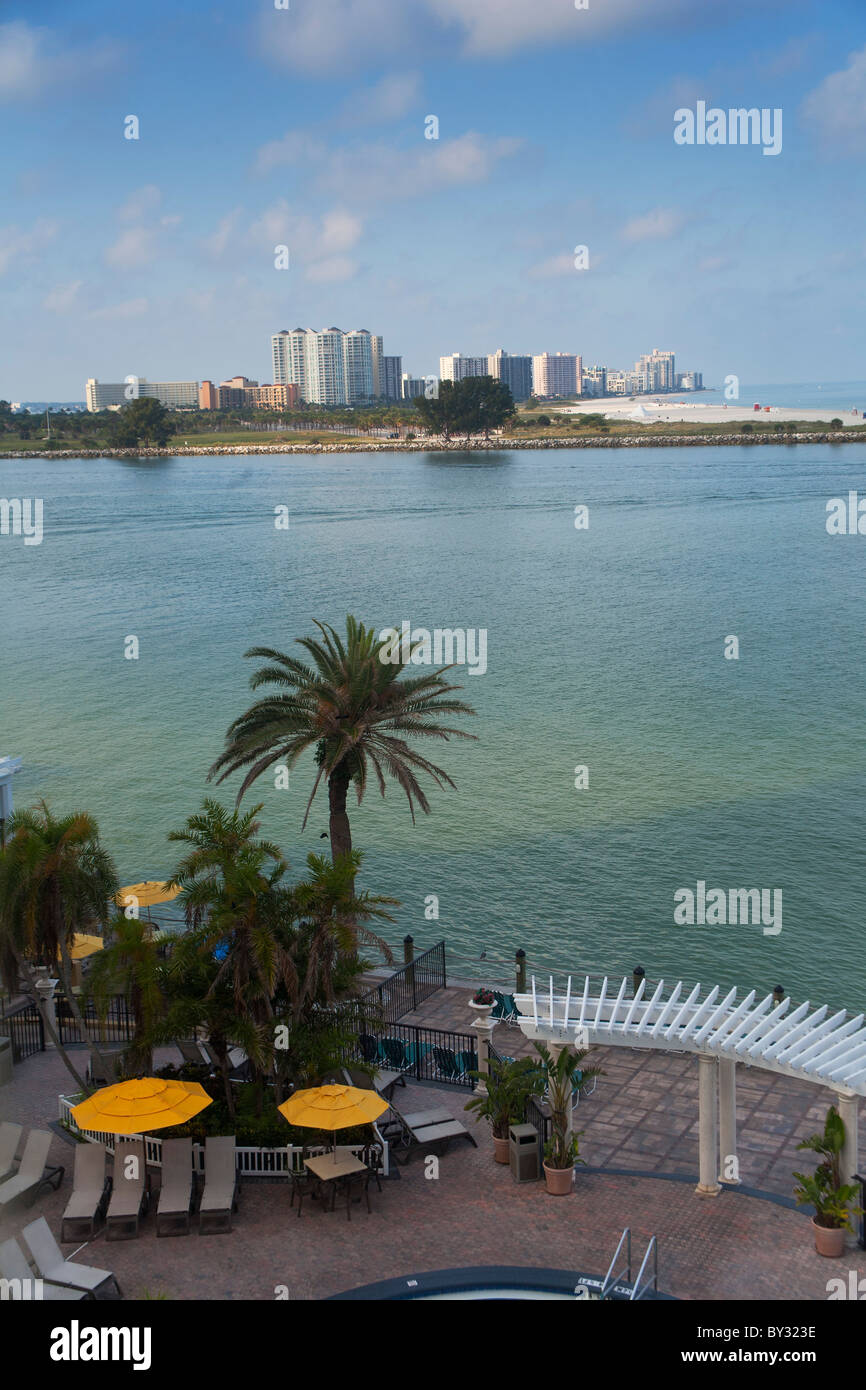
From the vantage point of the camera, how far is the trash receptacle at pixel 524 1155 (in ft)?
47.0

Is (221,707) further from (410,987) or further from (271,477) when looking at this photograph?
(271,477)

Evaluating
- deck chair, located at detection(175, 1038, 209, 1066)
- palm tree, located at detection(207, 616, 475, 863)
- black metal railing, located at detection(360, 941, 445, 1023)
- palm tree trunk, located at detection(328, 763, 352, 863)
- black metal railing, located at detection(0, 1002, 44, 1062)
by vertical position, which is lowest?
black metal railing, located at detection(360, 941, 445, 1023)

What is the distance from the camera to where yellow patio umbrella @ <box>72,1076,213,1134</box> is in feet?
44.3

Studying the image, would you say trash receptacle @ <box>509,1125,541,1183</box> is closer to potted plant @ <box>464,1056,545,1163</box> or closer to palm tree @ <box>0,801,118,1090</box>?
potted plant @ <box>464,1056,545,1163</box>

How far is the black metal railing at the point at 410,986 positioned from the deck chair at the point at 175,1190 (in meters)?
5.93

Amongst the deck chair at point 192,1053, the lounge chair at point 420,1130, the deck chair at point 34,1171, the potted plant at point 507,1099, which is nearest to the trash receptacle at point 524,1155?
the potted plant at point 507,1099

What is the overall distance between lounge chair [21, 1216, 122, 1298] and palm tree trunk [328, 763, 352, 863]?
11769 mm

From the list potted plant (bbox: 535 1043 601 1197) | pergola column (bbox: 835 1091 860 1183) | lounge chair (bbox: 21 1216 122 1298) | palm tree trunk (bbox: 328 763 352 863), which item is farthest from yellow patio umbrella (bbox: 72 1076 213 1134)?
palm tree trunk (bbox: 328 763 352 863)

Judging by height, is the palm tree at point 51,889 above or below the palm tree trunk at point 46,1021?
above

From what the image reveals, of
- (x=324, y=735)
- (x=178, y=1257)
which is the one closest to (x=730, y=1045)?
(x=178, y=1257)

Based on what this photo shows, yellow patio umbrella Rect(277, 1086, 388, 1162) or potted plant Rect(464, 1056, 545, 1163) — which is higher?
yellow patio umbrella Rect(277, 1086, 388, 1162)

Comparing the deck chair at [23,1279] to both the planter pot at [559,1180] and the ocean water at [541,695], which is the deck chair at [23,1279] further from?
the ocean water at [541,695]

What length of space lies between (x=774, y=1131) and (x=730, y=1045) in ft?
8.78

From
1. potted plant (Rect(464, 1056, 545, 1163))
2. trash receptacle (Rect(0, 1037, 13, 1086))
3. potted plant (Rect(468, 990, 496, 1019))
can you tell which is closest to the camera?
potted plant (Rect(464, 1056, 545, 1163))
